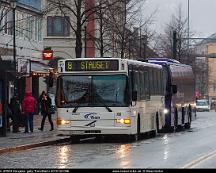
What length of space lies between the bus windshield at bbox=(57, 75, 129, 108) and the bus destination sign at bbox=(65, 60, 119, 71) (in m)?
0.31

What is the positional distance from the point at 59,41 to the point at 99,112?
53121 mm

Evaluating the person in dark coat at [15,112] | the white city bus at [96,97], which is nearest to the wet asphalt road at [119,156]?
the white city bus at [96,97]

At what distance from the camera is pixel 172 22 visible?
76.1 m

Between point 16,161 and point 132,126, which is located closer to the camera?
point 16,161

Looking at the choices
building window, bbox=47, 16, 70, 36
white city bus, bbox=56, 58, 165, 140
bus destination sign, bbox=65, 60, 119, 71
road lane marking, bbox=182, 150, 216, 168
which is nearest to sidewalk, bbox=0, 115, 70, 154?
white city bus, bbox=56, 58, 165, 140

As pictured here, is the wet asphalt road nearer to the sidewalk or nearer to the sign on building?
the sidewalk

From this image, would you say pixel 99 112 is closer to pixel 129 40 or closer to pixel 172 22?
pixel 129 40

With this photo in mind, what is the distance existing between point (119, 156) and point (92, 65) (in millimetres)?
7103

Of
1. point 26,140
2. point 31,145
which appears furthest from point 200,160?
point 26,140

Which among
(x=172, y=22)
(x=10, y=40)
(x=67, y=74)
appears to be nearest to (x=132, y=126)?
(x=67, y=74)

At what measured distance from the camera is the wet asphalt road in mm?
17469

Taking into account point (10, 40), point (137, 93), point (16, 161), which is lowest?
point (16, 161)

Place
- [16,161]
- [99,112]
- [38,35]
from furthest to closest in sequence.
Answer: [38,35], [99,112], [16,161]

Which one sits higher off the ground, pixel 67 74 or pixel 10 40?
pixel 10 40
